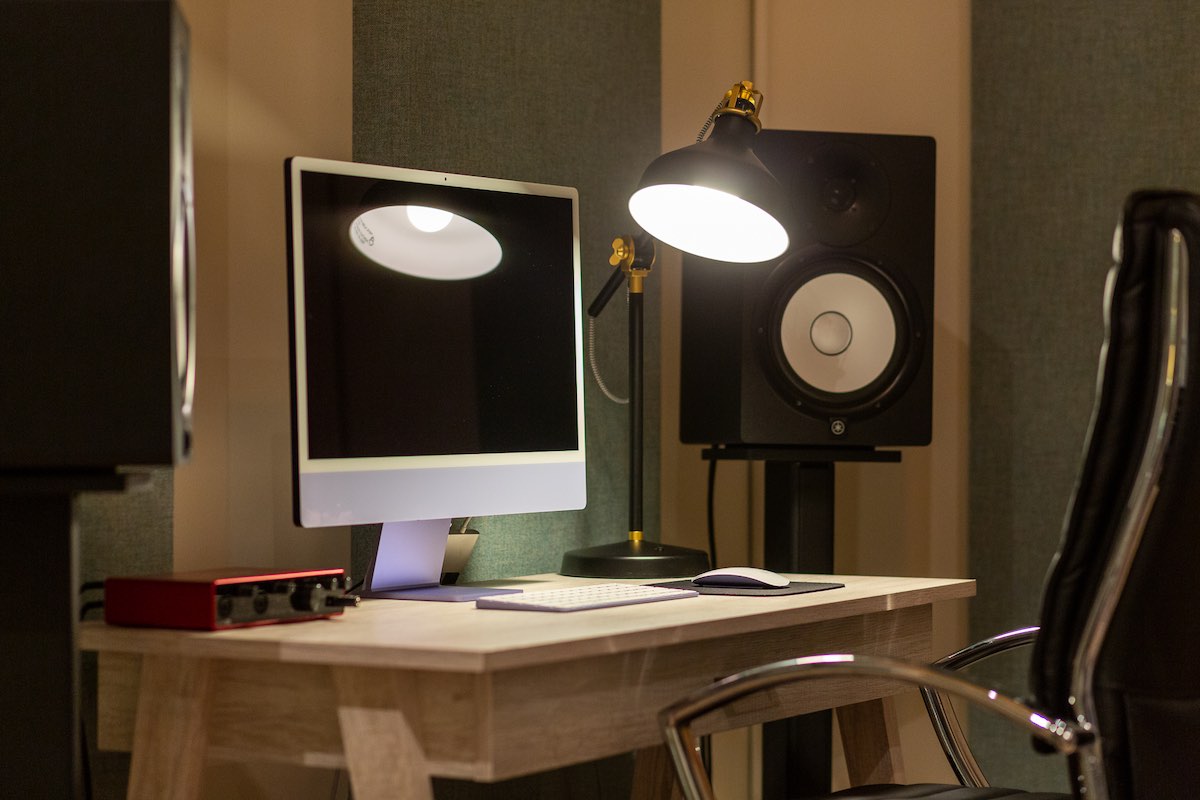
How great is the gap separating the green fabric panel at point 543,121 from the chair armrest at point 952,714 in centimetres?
71

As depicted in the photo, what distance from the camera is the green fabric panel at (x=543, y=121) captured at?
6.62 feet

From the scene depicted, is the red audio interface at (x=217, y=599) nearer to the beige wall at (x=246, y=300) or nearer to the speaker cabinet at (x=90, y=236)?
the speaker cabinet at (x=90, y=236)

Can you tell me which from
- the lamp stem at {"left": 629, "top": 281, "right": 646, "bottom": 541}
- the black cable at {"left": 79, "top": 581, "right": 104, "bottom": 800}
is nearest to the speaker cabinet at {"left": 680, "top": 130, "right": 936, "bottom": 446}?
the lamp stem at {"left": 629, "top": 281, "right": 646, "bottom": 541}

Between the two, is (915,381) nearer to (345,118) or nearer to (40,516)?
(345,118)

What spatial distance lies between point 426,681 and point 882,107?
1.78m

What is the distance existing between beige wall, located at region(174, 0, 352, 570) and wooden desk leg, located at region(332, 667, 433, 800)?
0.58 meters

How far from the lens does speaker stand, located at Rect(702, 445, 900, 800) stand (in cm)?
214

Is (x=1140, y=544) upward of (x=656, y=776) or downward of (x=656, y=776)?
upward

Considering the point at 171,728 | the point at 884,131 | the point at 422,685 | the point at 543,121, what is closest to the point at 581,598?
the point at 422,685

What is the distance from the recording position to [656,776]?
2.04m

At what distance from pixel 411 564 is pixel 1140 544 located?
92 centimetres

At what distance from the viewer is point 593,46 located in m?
2.36

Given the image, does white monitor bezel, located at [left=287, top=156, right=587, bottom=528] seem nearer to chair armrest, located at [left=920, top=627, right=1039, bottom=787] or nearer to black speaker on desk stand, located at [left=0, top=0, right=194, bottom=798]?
black speaker on desk stand, located at [left=0, top=0, right=194, bottom=798]

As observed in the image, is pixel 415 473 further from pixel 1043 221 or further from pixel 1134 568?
pixel 1043 221
